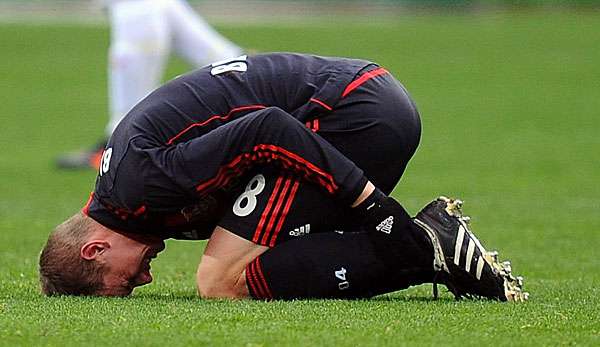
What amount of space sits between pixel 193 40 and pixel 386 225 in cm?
608

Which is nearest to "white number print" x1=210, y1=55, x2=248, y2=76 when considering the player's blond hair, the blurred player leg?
the player's blond hair

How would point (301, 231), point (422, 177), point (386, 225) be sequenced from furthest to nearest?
1. point (422, 177)
2. point (301, 231)
3. point (386, 225)

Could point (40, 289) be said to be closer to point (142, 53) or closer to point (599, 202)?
point (599, 202)

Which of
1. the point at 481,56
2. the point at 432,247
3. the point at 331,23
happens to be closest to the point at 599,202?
the point at 432,247

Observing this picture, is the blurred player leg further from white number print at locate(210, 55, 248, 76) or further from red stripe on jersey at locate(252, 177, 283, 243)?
red stripe on jersey at locate(252, 177, 283, 243)

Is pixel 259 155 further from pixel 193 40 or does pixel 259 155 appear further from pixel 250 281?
pixel 193 40

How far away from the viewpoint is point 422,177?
10961mm

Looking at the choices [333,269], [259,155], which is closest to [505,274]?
[333,269]

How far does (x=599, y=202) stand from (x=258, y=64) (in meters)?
4.54

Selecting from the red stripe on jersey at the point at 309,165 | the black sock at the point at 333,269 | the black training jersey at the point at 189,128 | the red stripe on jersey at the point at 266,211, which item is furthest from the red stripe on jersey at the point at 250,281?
the red stripe on jersey at the point at 309,165

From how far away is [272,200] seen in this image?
4.98 meters

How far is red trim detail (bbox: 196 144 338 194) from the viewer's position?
481 cm

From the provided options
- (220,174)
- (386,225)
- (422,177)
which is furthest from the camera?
(422,177)

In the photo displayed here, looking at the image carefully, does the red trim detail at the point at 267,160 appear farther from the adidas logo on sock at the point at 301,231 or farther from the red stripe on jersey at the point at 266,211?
Answer: the adidas logo on sock at the point at 301,231
